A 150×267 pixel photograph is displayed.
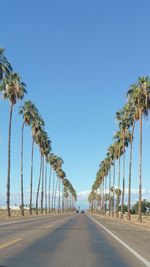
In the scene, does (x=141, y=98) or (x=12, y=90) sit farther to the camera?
(x=12, y=90)

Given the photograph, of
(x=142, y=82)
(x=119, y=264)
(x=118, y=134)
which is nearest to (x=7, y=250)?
(x=119, y=264)

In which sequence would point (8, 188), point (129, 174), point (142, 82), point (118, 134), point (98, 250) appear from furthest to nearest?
point (118, 134), point (129, 174), point (8, 188), point (142, 82), point (98, 250)

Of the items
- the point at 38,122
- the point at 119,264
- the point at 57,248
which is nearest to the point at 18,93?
the point at 38,122

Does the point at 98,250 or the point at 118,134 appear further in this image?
the point at 118,134

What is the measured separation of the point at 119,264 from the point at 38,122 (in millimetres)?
82670

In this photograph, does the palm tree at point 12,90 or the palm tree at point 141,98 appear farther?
the palm tree at point 12,90

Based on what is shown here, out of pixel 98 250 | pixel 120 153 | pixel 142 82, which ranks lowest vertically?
pixel 98 250

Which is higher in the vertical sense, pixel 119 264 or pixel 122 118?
pixel 122 118

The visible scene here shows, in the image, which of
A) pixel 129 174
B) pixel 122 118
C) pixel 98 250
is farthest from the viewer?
pixel 122 118

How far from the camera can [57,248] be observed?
728 inches

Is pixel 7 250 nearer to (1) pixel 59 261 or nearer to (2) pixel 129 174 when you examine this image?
(1) pixel 59 261

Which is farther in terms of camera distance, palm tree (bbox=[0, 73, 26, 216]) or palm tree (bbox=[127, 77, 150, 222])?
palm tree (bbox=[0, 73, 26, 216])

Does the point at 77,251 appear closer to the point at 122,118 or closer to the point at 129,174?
the point at 129,174

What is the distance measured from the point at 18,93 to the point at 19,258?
190ft
